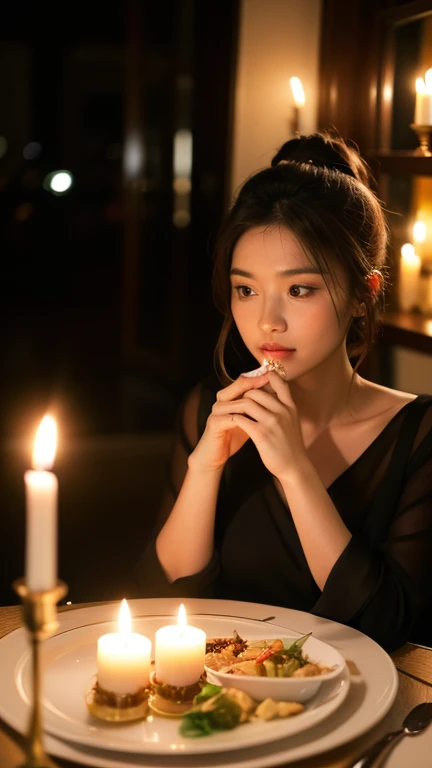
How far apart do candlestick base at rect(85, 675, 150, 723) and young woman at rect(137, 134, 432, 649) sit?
470mm

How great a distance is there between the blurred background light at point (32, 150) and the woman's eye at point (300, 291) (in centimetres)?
922

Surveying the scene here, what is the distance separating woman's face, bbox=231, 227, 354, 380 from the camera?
150cm

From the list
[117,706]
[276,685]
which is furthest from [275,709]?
[117,706]

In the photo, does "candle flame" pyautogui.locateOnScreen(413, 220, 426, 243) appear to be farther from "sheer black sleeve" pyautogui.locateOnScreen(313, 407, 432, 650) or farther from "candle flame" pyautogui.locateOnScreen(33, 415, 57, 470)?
"candle flame" pyautogui.locateOnScreen(33, 415, 57, 470)

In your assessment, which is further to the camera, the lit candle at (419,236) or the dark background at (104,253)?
the lit candle at (419,236)

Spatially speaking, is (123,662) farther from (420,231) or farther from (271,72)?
(271,72)

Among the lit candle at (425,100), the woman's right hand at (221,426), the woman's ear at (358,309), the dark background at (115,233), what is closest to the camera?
the woman's right hand at (221,426)

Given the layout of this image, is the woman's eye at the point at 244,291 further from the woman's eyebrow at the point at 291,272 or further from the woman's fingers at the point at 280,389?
the woman's fingers at the point at 280,389

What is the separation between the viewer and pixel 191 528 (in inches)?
61.4

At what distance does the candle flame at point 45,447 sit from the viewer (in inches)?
28.1

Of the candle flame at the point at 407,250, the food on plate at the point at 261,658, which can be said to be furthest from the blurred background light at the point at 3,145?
the food on plate at the point at 261,658

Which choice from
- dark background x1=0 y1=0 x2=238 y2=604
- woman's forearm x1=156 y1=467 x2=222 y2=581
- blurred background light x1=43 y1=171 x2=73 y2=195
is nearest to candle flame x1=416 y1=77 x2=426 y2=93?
dark background x1=0 y1=0 x2=238 y2=604

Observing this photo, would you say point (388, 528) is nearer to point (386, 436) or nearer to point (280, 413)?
point (386, 436)

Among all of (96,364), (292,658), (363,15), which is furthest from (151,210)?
(292,658)
